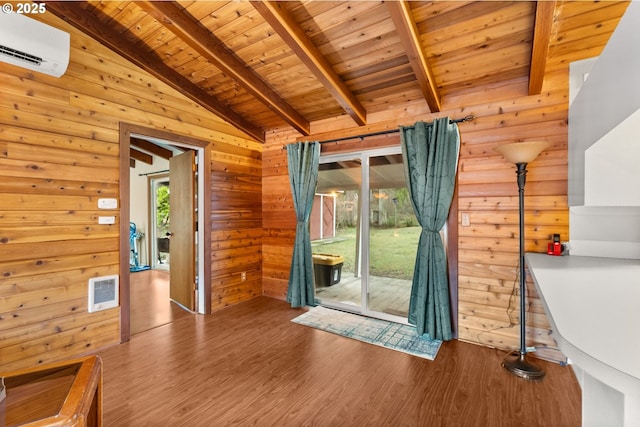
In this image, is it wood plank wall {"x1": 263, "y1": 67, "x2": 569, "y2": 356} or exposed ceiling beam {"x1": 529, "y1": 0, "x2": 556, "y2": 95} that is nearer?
exposed ceiling beam {"x1": 529, "y1": 0, "x2": 556, "y2": 95}

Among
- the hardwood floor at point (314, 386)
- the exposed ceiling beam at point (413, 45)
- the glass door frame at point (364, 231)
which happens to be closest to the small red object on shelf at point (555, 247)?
the hardwood floor at point (314, 386)

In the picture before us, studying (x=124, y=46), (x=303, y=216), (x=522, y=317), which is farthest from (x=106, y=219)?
(x=522, y=317)

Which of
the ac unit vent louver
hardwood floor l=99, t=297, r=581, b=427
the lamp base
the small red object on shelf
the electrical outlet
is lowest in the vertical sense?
hardwood floor l=99, t=297, r=581, b=427

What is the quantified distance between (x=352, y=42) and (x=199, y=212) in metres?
2.58

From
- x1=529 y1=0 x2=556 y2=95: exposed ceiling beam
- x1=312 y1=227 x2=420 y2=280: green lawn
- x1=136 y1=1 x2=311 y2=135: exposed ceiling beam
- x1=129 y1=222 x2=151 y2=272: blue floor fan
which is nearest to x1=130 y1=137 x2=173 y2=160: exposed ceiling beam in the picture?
x1=129 y1=222 x2=151 y2=272: blue floor fan

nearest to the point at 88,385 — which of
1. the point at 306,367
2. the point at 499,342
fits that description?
the point at 306,367

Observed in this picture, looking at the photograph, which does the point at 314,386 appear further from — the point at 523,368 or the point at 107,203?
the point at 107,203

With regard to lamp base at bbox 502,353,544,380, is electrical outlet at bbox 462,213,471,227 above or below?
above

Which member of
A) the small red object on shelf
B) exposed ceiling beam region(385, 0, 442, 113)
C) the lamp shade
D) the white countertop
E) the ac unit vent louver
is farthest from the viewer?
the small red object on shelf

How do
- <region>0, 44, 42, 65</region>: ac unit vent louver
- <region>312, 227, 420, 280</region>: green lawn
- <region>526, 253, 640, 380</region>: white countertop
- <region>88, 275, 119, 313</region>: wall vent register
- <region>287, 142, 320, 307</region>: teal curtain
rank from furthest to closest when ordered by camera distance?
1. <region>287, 142, 320, 307</region>: teal curtain
2. <region>312, 227, 420, 280</region>: green lawn
3. <region>88, 275, 119, 313</region>: wall vent register
4. <region>0, 44, 42, 65</region>: ac unit vent louver
5. <region>526, 253, 640, 380</region>: white countertop

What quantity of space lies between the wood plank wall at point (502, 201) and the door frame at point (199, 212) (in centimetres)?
265

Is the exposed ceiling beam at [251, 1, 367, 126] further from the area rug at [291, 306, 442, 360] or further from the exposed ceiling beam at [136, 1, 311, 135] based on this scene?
the area rug at [291, 306, 442, 360]

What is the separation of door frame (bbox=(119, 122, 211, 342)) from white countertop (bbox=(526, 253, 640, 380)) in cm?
312

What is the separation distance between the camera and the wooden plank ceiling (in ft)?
6.35
